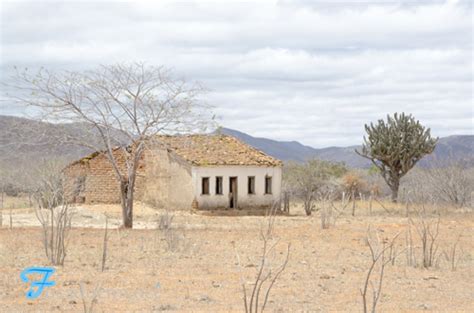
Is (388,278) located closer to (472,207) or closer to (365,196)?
(472,207)

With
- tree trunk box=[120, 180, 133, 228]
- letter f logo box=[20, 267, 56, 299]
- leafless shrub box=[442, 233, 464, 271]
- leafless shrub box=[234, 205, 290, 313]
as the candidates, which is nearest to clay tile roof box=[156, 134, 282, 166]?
tree trunk box=[120, 180, 133, 228]

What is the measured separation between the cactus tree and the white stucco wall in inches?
218

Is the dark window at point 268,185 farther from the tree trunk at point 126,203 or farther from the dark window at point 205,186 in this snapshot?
the tree trunk at point 126,203

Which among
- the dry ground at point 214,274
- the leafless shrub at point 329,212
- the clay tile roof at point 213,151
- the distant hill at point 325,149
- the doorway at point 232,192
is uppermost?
the distant hill at point 325,149

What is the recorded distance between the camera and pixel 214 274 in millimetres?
16422

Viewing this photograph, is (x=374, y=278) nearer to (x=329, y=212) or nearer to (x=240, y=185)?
(x=329, y=212)

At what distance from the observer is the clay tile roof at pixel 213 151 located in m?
39.6

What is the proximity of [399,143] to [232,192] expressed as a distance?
9.38 m

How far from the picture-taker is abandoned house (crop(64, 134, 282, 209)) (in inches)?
1540

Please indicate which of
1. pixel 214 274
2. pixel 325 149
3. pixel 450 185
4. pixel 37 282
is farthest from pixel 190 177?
pixel 325 149

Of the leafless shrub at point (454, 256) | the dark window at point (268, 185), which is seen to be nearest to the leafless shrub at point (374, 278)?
the leafless shrub at point (454, 256)

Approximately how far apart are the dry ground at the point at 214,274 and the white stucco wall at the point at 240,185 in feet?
39.4

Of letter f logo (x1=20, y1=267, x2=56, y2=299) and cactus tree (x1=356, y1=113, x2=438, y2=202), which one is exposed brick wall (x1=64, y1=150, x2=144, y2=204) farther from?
letter f logo (x1=20, y1=267, x2=56, y2=299)

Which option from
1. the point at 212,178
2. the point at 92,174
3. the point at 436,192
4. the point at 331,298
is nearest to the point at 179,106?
the point at 212,178
